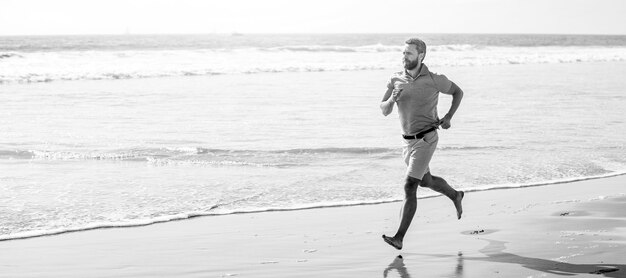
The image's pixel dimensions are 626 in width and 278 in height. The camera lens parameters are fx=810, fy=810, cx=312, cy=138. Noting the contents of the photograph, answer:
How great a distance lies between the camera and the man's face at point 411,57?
5457 mm

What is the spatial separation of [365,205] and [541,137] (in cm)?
582

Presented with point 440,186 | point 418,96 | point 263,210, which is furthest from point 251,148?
point 418,96

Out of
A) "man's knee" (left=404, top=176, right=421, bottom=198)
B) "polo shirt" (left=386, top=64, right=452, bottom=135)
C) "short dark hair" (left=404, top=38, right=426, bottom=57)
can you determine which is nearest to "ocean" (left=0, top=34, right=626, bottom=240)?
"man's knee" (left=404, top=176, right=421, bottom=198)

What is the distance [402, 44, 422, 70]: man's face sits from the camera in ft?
17.9

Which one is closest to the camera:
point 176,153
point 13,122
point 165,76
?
point 176,153

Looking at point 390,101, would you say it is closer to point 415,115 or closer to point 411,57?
point 415,115

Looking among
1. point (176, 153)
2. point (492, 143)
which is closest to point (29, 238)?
point (176, 153)

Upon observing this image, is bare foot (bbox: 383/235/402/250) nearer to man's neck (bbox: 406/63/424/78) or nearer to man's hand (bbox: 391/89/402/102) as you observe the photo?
man's hand (bbox: 391/89/402/102)

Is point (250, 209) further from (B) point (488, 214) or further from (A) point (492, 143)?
(A) point (492, 143)

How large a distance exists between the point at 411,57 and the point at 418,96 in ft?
0.99

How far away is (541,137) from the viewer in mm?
12719

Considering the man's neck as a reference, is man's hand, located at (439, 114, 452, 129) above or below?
below

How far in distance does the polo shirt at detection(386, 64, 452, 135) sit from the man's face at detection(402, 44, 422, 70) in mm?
83

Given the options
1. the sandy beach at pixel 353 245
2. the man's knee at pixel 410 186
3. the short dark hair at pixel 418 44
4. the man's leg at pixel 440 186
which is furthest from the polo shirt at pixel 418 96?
the sandy beach at pixel 353 245
